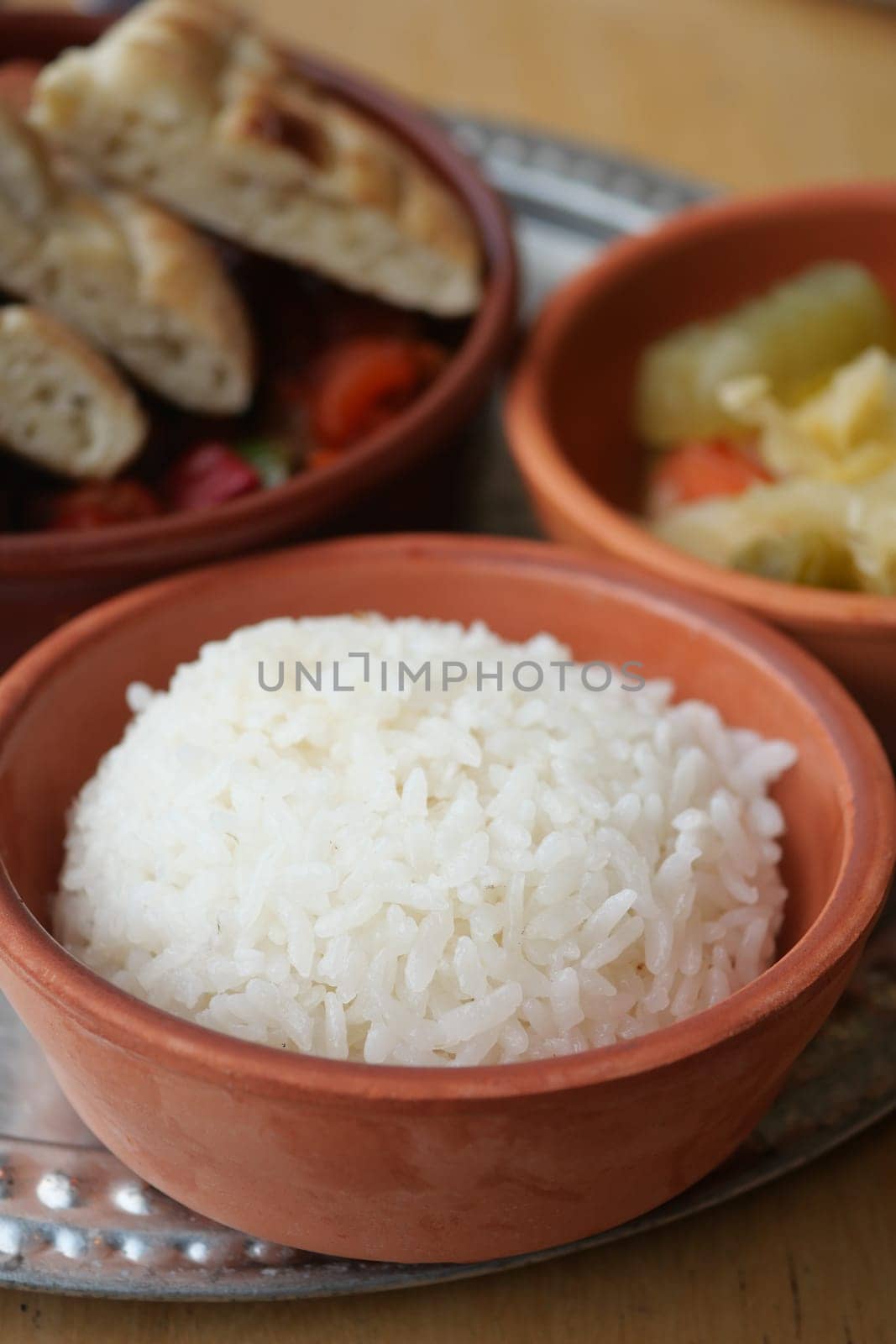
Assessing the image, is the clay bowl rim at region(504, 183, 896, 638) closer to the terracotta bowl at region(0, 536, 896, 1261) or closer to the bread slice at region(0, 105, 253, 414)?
the terracotta bowl at region(0, 536, 896, 1261)

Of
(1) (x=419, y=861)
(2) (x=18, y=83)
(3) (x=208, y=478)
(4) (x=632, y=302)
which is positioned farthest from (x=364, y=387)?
(1) (x=419, y=861)

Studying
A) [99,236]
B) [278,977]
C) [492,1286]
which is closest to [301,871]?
[278,977]

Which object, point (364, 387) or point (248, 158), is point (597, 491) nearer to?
point (364, 387)

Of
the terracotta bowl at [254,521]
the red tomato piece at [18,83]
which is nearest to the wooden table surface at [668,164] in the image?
the terracotta bowl at [254,521]

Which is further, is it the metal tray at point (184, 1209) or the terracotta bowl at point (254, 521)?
the terracotta bowl at point (254, 521)

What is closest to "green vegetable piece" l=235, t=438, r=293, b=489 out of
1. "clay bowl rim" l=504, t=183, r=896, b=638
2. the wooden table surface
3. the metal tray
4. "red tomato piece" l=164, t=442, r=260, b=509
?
"red tomato piece" l=164, t=442, r=260, b=509

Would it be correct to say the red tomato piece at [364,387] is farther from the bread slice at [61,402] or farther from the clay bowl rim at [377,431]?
the bread slice at [61,402]

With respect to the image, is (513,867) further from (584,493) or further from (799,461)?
(799,461)
